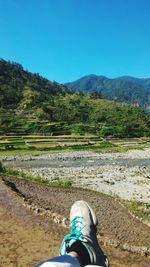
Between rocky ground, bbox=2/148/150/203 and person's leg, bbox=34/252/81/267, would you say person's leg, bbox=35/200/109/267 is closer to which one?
person's leg, bbox=34/252/81/267

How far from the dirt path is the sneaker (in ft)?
10.4

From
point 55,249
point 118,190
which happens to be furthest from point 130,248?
point 118,190

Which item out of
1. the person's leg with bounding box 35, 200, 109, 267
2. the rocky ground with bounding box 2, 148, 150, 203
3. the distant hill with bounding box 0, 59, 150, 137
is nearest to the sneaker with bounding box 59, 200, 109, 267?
the person's leg with bounding box 35, 200, 109, 267

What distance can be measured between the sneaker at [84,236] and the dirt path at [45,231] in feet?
10.4

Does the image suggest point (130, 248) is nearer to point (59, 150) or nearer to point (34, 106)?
point (59, 150)

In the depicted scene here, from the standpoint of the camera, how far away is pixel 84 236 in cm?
516

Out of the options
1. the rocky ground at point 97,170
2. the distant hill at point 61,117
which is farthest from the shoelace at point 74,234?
the distant hill at point 61,117

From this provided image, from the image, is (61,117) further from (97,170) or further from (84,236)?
(84,236)

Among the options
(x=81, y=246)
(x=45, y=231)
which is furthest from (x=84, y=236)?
(x=45, y=231)

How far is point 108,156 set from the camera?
70.9 m

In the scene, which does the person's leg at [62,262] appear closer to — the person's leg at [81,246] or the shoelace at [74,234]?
the person's leg at [81,246]

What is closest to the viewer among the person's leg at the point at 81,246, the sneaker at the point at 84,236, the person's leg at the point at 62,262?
the person's leg at the point at 62,262

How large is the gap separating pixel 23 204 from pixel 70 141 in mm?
74842

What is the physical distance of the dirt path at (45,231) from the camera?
909 centimetres
